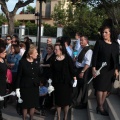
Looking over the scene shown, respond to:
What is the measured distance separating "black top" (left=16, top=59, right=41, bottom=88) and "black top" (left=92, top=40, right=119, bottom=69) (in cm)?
117

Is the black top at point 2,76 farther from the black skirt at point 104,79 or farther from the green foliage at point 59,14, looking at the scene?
the green foliage at point 59,14

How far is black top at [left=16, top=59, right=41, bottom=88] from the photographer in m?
6.23

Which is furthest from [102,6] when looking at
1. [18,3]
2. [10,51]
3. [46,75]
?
[46,75]

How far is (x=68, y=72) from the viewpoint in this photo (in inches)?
246

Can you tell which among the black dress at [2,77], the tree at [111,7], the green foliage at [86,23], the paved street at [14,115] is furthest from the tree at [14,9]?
the black dress at [2,77]

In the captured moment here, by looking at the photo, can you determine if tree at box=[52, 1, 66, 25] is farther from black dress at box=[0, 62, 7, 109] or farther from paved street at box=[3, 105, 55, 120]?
black dress at box=[0, 62, 7, 109]

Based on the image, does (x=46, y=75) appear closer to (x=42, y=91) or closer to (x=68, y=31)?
(x=42, y=91)

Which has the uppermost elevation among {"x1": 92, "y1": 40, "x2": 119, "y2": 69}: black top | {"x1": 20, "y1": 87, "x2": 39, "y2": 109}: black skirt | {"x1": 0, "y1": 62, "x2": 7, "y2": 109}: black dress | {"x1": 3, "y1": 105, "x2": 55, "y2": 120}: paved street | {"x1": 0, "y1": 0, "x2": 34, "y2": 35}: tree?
{"x1": 0, "y1": 0, "x2": 34, "y2": 35}: tree

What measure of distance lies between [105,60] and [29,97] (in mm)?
1629

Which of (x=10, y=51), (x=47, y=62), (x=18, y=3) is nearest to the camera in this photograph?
(x=47, y=62)

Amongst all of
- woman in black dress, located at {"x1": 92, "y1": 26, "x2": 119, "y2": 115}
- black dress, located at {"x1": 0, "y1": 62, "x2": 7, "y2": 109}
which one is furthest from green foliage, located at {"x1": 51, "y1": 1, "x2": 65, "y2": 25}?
woman in black dress, located at {"x1": 92, "y1": 26, "x2": 119, "y2": 115}

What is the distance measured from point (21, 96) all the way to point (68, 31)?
2969 cm

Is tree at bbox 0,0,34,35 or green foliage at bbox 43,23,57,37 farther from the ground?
tree at bbox 0,0,34,35

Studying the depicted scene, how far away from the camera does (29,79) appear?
6270mm
